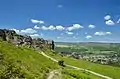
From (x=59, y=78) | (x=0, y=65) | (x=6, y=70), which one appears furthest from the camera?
(x=59, y=78)

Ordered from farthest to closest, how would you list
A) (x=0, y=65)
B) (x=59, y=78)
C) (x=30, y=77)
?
(x=59, y=78), (x=30, y=77), (x=0, y=65)

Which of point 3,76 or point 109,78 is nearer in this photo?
point 3,76

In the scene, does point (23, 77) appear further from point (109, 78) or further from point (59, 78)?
point (109, 78)

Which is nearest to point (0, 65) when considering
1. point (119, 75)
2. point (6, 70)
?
point (6, 70)

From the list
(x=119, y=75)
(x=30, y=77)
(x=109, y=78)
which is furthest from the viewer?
(x=119, y=75)

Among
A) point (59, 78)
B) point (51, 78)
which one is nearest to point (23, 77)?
point (51, 78)

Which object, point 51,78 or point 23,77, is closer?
point 23,77

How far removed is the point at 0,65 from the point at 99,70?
114 meters

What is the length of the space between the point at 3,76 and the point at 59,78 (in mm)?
29609

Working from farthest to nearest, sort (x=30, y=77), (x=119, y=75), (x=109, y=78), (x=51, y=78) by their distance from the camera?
(x=119, y=75), (x=109, y=78), (x=51, y=78), (x=30, y=77)

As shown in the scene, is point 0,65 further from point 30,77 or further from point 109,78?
point 109,78

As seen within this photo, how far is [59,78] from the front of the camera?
6581 centimetres

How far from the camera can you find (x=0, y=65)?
141 feet

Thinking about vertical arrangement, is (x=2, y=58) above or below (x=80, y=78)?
above
